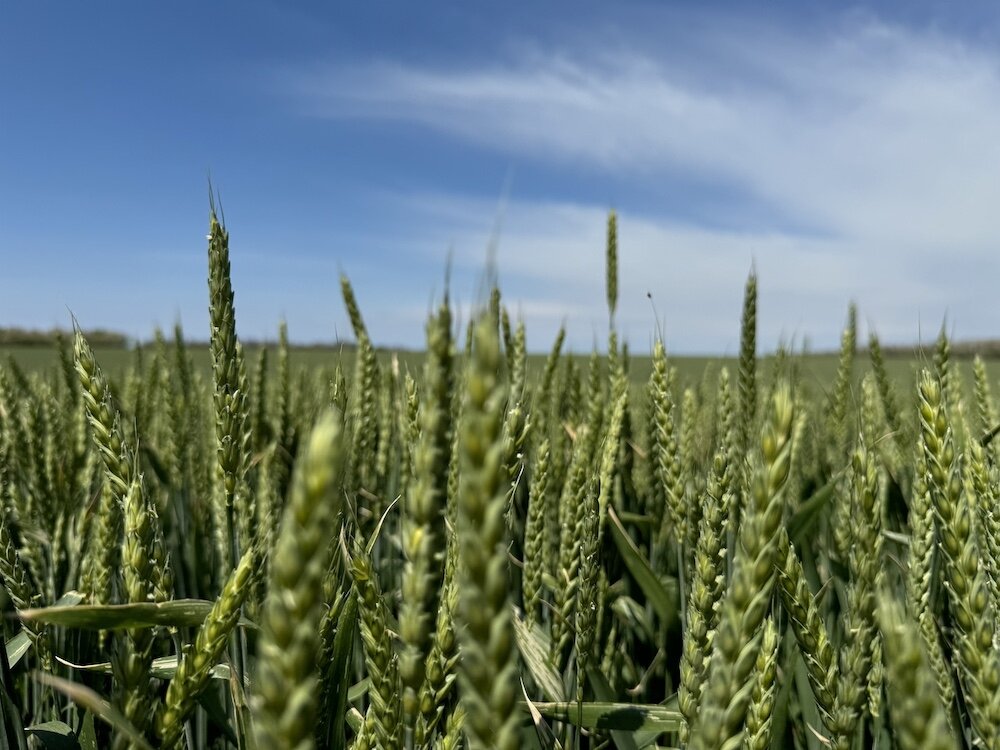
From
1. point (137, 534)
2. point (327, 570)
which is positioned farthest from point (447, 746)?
point (137, 534)

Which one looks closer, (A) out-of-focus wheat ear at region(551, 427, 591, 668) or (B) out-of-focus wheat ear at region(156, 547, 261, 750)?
(B) out-of-focus wheat ear at region(156, 547, 261, 750)

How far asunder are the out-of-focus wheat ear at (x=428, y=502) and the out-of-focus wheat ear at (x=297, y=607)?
94 millimetres

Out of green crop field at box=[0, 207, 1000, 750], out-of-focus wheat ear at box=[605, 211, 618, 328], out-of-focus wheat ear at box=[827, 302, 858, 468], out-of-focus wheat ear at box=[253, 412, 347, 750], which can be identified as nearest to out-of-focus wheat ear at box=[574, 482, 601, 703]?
green crop field at box=[0, 207, 1000, 750]

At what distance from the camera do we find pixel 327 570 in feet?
3.26

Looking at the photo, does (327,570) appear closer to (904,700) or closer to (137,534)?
(137,534)

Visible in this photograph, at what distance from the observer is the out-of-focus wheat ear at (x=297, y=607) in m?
0.43

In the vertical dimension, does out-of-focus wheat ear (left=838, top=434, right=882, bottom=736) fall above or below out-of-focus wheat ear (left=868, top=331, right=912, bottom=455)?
below

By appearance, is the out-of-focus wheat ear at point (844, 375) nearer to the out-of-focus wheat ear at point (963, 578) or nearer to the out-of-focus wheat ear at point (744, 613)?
the out-of-focus wheat ear at point (963, 578)

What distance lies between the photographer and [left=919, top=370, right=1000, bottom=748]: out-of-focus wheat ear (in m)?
Result: 0.73

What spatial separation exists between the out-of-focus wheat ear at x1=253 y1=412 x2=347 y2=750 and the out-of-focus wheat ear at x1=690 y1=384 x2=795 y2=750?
0.30 meters

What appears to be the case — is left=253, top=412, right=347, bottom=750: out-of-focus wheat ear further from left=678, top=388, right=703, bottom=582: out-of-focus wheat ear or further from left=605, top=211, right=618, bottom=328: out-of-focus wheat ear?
left=605, top=211, right=618, bottom=328: out-of-focus wheat ear

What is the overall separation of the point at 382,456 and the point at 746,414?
1291mm

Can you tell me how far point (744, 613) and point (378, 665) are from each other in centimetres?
40

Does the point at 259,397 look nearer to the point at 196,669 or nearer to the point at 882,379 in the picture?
the point at 882,379
